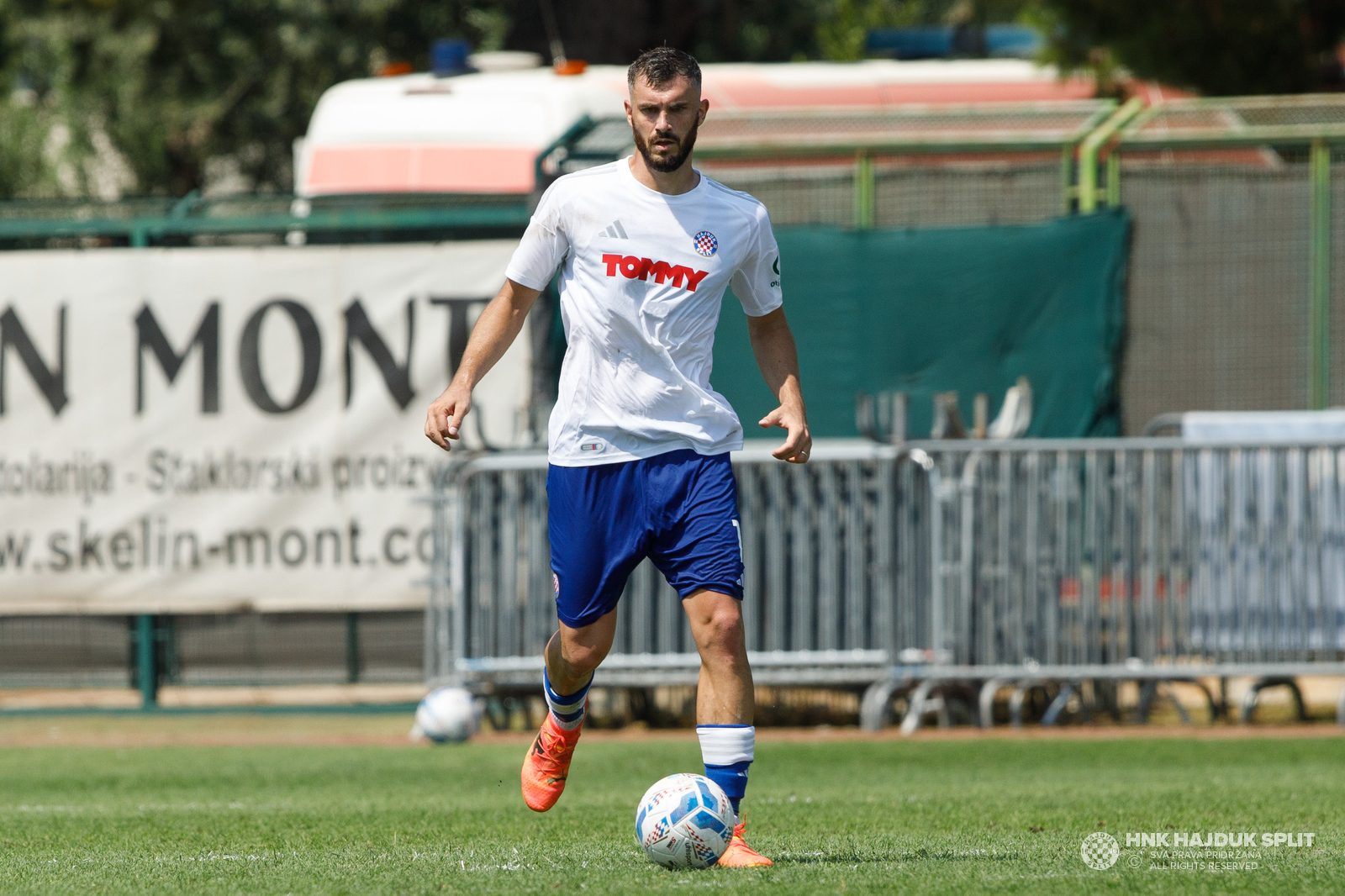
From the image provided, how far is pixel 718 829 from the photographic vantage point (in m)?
5.00

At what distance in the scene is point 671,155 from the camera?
524 centimetres

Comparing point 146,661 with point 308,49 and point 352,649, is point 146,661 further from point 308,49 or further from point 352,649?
point 308,49

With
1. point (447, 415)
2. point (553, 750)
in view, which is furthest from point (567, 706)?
point (447, 415)

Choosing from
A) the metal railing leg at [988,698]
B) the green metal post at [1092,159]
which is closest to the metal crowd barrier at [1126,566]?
the metal railing leg at [988,698]

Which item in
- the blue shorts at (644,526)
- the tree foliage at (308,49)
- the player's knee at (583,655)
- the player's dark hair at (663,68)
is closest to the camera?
the player's dark hair at (663,68)

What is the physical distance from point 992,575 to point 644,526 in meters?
5.10

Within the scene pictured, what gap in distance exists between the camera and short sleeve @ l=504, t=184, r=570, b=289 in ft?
17.9

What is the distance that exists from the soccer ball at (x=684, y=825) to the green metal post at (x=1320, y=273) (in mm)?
7623

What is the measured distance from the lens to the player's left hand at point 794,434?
5367 mm

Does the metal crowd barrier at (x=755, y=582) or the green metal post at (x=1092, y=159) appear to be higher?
the green metal post at (x=1092, y=159)

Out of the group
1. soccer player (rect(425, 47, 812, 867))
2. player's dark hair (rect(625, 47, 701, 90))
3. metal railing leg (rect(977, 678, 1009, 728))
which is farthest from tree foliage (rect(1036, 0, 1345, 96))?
player's dark hair (rect(625, 47, 701, 90))

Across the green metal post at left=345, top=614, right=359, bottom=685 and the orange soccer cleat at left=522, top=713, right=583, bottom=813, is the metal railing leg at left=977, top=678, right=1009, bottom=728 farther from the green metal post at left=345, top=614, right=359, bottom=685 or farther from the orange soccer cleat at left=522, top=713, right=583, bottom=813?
the orange soccer cleat at left=522, top=713, right=583, bottom=813

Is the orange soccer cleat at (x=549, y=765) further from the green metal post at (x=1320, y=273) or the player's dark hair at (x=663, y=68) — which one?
the green metal post at (x=1320, y=273)

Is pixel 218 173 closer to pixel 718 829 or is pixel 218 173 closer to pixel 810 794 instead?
pixel 810 794
